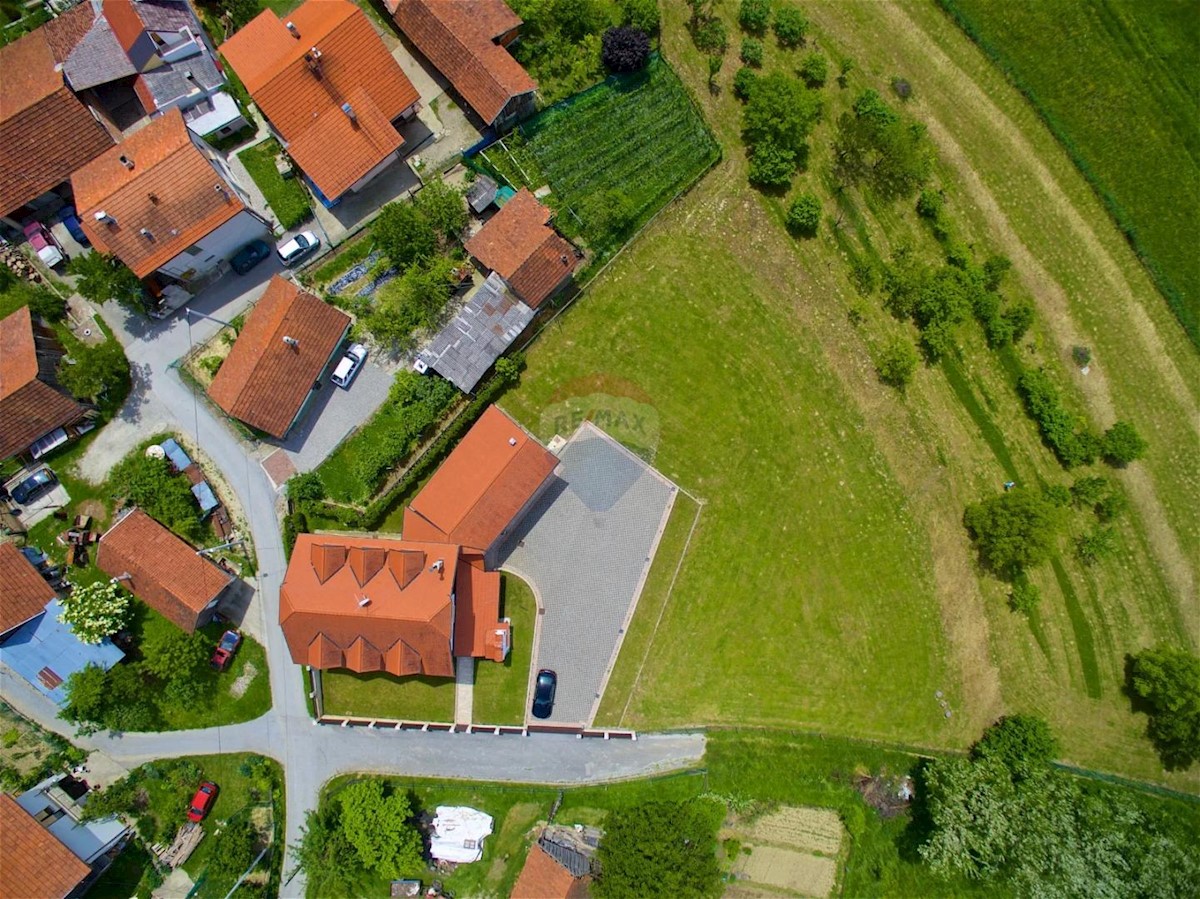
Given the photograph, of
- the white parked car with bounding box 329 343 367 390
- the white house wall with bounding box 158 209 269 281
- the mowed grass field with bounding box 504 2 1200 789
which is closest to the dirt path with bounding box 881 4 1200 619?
the mowed grass field with bounding box 504 2 1200 789

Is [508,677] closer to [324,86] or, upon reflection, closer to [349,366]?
[349,366]

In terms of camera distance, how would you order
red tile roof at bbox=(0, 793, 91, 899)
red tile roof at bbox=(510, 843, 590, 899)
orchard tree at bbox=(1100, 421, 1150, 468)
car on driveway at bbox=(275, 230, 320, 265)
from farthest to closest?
1. orchard tree at bbox=(1100, 421, 1150, 468)
2. car on driveway at bbox=(275, 230, 320, 265)
3. red tile roof at bbox=(510, 843, 590, 899)
4. red tile roof at bbox=(0, 793, 91, 899)

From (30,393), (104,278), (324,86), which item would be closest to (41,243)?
(104,278)

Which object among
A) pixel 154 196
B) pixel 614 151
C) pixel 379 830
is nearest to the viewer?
pixel 154 196

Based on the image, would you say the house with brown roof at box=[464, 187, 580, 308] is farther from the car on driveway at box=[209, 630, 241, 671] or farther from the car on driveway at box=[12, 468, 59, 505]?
the car on driveway at box=[12, 468, 59, 505]

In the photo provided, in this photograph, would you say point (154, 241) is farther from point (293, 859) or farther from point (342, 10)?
point (293, 859)

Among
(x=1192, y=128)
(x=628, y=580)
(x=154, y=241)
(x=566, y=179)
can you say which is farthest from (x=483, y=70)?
(x=1192, y=128)
